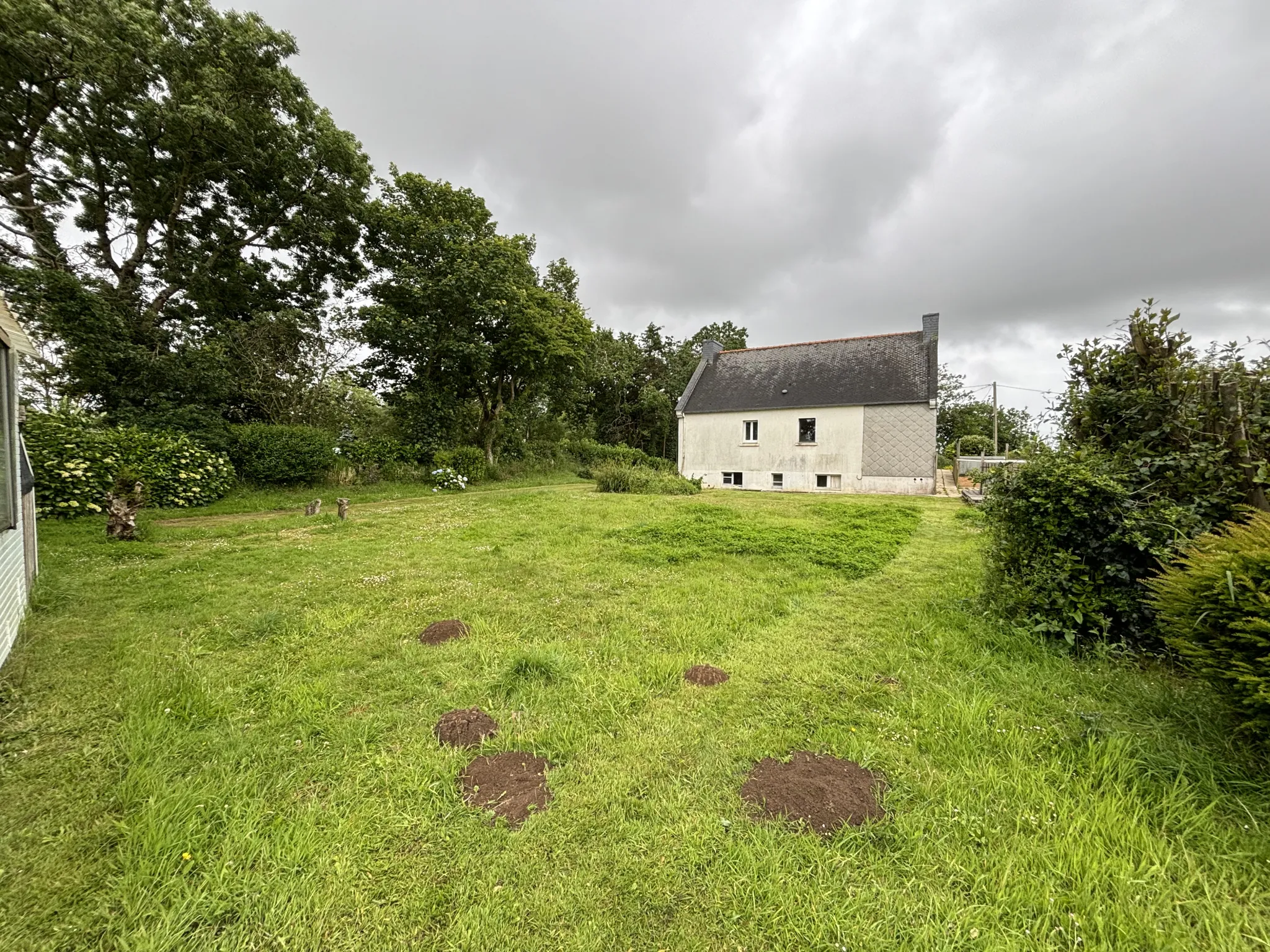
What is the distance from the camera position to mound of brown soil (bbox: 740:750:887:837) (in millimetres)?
2109

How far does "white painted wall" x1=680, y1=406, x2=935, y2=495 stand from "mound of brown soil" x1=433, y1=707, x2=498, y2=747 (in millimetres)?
18556

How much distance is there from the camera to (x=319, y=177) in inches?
622

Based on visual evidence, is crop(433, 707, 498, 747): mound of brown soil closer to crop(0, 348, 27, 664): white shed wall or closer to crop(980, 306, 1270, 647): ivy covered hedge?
crop(0, 348, 27, 664): white shed wall

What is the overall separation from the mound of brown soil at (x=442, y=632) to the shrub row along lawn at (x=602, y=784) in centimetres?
14

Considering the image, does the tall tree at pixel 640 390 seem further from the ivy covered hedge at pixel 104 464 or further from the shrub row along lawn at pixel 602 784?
the shrub row along lawn at pixel 602 784

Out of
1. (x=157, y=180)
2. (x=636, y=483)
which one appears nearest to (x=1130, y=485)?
(x=636, y=483)

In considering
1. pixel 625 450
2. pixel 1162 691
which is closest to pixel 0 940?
pixel 1162 691

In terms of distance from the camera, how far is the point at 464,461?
689 inches

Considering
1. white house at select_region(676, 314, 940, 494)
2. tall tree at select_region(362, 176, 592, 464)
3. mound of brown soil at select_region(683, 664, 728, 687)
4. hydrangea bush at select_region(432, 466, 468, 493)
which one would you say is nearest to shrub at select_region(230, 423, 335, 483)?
hydrangea bush at select_region(432, 466, 468, 493)

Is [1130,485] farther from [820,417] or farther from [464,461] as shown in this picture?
[464,461]

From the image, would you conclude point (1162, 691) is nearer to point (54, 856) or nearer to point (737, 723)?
point (737, 723)

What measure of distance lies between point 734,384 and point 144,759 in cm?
2238

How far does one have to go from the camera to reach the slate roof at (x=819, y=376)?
1859 centimetres

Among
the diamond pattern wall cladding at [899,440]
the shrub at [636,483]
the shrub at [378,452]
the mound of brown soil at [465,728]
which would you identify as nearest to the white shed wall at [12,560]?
the mound of brown soil at [465,728]
